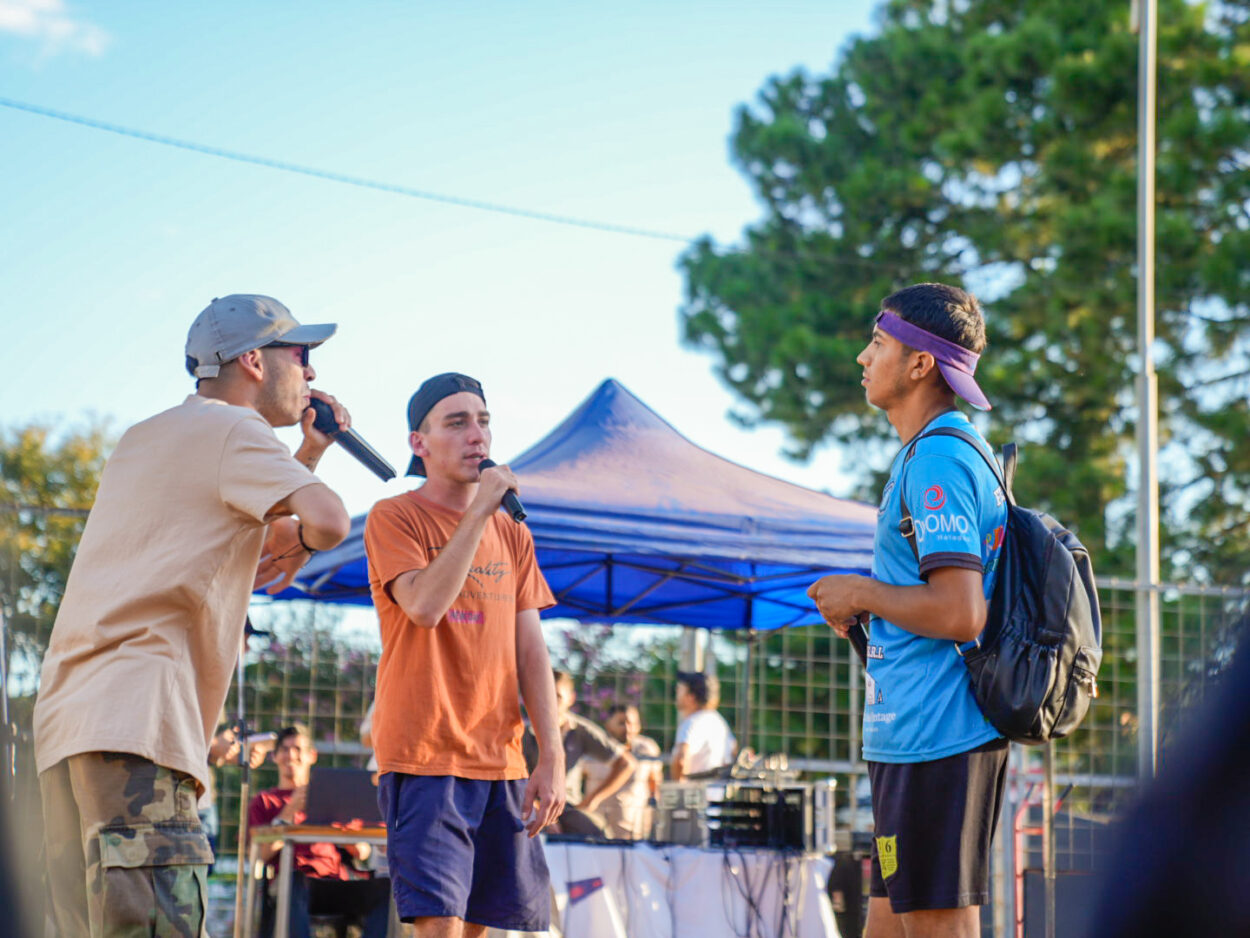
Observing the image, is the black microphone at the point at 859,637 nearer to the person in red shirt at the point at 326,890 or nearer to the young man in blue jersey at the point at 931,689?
A: the young man in blue jersey at the point at 931,689

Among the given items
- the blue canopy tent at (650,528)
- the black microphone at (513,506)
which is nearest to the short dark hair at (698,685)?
the blue canopy tent at (650,528)

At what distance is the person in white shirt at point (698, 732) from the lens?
927 cm

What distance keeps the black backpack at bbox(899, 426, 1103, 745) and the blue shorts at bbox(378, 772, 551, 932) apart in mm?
1436

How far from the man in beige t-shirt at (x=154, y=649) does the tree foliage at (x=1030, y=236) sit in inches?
534

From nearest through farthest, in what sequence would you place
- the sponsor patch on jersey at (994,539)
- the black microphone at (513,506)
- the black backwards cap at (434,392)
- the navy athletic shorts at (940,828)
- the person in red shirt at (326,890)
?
the navy athletic shorts at (940,828) < the sponsor patch on jersey at (994,539) < the black microphone at (513,506) < the black backwards cap at (434,392) < the person in red shirt at (326,890)

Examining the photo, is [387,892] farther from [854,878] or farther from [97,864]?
[97,864]

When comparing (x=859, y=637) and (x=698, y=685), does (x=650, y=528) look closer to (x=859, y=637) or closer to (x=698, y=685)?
(x=698, y=685)

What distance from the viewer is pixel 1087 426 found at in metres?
17.5

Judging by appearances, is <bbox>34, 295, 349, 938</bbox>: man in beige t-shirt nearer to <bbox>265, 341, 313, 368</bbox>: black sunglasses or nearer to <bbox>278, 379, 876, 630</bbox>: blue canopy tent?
<bbox>265, 341, 313, 368</bbox>: black sunglasses

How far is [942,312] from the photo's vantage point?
3043mm

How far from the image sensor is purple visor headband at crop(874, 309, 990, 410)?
9.87 ft

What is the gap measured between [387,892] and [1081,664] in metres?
5.28

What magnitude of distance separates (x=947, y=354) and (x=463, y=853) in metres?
1.74

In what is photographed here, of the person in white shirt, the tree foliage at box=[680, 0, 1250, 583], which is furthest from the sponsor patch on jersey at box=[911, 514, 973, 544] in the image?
the tree foliage at box=[680, 0, 1250, 583]
